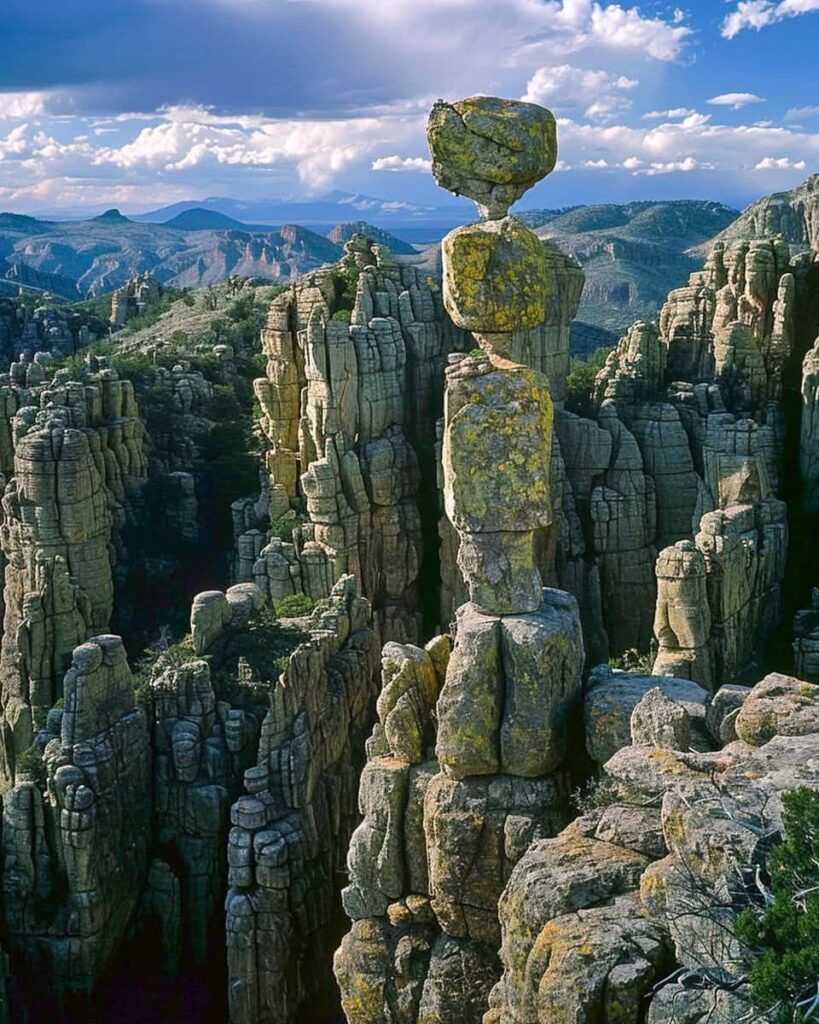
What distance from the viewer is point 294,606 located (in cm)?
2850

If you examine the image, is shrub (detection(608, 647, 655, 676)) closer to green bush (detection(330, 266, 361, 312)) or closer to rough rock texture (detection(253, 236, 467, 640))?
rough rock texture (detection(253, 236, 467, 640))

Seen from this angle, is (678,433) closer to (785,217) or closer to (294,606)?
(294,606)

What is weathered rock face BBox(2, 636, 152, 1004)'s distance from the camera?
829 inches

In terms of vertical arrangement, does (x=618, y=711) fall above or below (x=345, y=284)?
below

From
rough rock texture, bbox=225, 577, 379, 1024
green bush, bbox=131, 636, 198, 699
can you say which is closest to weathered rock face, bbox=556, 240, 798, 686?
rough rock texture, bbox=225, 577, 379, 1024

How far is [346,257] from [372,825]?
86.9 ft

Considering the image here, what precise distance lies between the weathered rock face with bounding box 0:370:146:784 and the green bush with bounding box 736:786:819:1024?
23.8 metres

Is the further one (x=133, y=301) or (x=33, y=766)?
(x=133, y=301)

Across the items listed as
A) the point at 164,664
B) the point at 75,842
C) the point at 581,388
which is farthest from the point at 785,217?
the point at 75,842

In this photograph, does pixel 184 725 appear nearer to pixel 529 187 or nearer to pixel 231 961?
pixel 231 961

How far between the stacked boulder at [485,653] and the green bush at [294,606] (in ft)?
45.1

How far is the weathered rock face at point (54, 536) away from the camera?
30.5 metres

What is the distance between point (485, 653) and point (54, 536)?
835 inches

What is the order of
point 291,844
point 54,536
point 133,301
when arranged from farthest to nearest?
1. point 133,301
2. point 54,536
3. point 291,844
